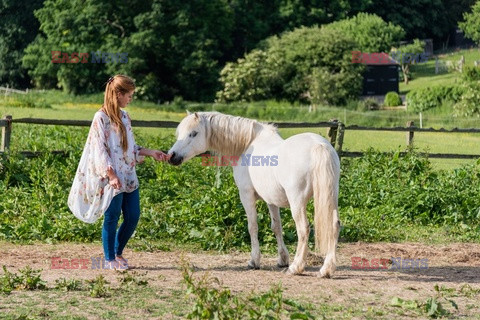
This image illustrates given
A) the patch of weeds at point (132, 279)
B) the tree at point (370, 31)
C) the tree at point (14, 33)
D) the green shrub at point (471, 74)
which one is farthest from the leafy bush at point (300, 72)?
the patch of weeds at point (132, 279)

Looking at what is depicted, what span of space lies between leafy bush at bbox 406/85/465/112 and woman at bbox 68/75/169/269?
3664 centimetres

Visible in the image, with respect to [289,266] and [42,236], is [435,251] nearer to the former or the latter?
[289,266]

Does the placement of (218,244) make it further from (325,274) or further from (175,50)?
(175,50)

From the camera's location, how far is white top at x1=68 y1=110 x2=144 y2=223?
6988 mm

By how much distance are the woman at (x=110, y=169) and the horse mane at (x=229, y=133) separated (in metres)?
0.82

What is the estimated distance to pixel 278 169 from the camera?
729 centimetres

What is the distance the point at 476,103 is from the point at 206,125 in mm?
28440

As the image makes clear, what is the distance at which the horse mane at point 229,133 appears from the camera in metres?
7.68

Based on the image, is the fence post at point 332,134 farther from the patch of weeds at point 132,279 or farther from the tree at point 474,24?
the tree at point 474,24

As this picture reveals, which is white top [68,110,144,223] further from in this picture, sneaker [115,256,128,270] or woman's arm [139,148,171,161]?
sneaker [115,256,128,270]

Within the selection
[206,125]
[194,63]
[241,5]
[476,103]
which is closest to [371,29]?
[241,5]

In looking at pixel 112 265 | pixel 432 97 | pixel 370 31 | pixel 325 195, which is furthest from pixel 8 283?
pixel 370 31

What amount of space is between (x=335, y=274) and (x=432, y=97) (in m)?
37.5

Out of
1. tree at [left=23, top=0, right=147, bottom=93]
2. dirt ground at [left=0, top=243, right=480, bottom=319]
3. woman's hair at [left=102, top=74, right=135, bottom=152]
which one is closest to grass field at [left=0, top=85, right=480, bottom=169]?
tree at [left=23, top=0, right=147, bottom=93]
